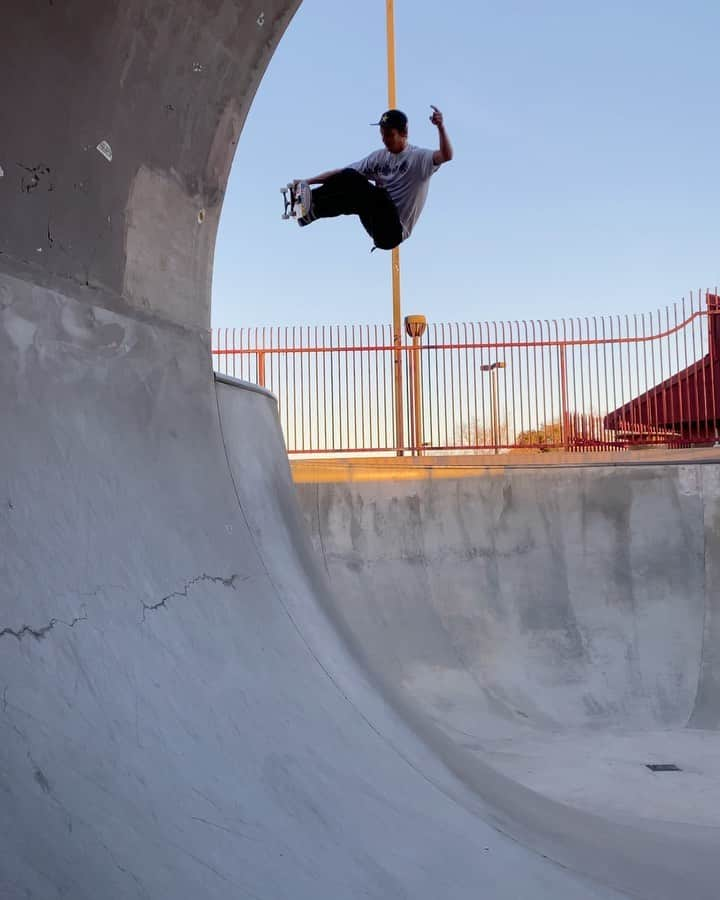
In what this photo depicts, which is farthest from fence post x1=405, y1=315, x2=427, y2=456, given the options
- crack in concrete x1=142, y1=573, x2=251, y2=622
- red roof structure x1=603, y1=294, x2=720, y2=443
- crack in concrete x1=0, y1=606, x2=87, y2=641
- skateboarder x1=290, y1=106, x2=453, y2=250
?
crack in concrete x1=0, y1=606, x2=87, y2=641

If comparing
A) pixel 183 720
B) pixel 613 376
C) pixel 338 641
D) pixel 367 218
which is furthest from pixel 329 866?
pixel 613 376

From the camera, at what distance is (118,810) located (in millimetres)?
1283

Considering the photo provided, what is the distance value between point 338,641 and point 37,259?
1.52 metres

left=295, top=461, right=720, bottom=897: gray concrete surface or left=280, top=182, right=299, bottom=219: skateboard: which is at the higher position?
left=280, top=182, right=299, bottom=219: skateboard

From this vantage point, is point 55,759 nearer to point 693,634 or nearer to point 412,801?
point 412,801

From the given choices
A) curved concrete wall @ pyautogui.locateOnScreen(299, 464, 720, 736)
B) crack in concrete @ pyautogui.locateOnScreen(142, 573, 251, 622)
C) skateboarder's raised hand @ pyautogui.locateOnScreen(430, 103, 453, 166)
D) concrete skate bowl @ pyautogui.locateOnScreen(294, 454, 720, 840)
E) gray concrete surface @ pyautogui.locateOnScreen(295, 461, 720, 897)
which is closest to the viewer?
crack in concrete @ pyautogui.locateOnScreen(142, 573, 251, 622)

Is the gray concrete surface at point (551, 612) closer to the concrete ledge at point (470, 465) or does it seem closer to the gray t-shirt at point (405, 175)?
the concrete ledge at point (470, 465)

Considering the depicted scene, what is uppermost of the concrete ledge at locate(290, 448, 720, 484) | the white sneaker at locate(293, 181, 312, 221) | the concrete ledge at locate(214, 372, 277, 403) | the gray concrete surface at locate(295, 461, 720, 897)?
the white sneaker at locate(293, 181, 312, 221)

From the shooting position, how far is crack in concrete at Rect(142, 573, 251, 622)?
5.86 ft

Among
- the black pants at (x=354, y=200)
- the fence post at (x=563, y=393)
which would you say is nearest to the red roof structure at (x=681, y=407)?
the fence post at (x=563, y=393)

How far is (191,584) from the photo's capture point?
6.59 ft

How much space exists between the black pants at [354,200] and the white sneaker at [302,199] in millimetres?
105

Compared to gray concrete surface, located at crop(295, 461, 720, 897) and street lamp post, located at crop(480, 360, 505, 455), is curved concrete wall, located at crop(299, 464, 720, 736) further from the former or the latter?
street lamp post, located at crop(480, 360, 505, 455)

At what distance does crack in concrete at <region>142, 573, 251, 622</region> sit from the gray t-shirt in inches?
120
